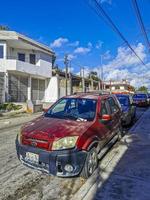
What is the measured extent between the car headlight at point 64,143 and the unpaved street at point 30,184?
0.81 m

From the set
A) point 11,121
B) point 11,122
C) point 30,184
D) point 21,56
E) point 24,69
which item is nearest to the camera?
point 30,184

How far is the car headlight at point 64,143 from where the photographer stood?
4637mm

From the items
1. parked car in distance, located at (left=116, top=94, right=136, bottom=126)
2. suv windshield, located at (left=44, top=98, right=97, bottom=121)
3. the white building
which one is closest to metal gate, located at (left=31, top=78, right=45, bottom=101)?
the white building

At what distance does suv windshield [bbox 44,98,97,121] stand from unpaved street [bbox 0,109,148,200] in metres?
1.50

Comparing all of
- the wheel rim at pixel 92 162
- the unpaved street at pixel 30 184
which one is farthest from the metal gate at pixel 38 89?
the wheel rim at pixel 92 162

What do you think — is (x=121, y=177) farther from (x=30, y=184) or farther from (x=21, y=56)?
(x=21, y=56)

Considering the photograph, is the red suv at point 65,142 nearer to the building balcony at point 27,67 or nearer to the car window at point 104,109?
the car window at point 104,109

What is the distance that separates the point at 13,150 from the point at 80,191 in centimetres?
341

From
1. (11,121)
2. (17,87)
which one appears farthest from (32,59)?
(11,121)

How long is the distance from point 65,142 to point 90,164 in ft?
3.12

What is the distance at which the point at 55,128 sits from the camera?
16.6ft

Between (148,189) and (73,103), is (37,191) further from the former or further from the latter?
(73,103)

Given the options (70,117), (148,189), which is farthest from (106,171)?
(70,117)

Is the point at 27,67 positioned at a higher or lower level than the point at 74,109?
higher
